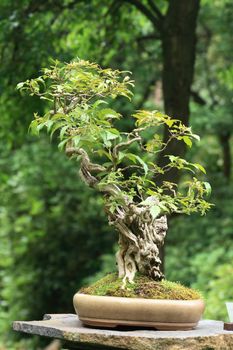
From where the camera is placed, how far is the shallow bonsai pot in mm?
3305

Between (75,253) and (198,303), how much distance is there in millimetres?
8409

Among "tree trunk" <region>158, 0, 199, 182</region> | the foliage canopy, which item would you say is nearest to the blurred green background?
"tree trunk" <region>158, 0, 199, 182</region>

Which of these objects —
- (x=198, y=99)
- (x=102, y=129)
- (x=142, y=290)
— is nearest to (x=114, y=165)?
(x=102, y=129)

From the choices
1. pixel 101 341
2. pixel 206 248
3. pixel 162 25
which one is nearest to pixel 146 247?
pixel 101 341

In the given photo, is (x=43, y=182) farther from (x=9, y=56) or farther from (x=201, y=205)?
(x=201, y=205)

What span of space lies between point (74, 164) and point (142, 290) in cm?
728

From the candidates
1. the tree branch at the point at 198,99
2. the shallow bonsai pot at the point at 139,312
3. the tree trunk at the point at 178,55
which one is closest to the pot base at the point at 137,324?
the shallow bonsai pot at the point at 139,312

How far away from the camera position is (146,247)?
11.6ft

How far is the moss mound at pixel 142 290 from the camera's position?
3.39 m

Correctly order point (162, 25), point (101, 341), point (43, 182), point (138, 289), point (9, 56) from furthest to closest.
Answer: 1. point (43, 182)
2. point (9, 56)
3. point (162, 25)
4. point (138, 289)
5. point (101, 341)

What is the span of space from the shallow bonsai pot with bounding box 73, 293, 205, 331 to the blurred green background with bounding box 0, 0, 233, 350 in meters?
3.57

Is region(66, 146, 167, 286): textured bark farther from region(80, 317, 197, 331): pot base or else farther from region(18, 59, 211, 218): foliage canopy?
region(80, 317, 197, 331): pot base

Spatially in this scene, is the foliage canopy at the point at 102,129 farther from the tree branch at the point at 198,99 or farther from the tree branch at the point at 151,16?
the tree branch at the point at 198,99

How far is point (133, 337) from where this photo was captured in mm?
3125
